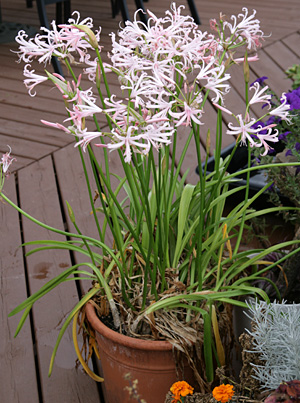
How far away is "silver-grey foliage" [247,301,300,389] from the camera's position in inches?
46.6

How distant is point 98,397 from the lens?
5.51 ft

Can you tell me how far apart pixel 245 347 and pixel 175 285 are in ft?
0.71

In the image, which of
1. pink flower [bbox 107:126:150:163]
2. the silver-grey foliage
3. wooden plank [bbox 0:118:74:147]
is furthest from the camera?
wooden plank [bbox 0:118:74:147]

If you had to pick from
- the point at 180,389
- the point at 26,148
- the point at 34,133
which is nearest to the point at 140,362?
the point at 180,389

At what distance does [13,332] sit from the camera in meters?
1.91

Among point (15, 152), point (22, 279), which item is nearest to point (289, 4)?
point (15, 152)

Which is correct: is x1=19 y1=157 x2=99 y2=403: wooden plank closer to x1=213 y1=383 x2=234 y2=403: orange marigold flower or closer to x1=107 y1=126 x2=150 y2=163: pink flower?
x1=213 y1=383 x2=234 y2=403: orange marigold flower

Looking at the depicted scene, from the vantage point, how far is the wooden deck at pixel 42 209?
175cm

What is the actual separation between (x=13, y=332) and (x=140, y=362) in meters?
0.64

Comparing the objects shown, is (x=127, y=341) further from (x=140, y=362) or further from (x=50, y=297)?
(x=50, y=297)

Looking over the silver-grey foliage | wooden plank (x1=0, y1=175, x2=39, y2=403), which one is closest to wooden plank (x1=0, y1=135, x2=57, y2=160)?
wooden plank (x1=0, y1=175, x2=39, y2=403)

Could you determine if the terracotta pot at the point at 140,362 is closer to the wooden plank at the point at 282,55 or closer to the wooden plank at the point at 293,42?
the wooden plank at the point at 282,55

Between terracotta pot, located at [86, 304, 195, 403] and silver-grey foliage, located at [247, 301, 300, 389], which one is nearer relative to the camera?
silver-grey foliage, located at [247, 301, 300, 389]

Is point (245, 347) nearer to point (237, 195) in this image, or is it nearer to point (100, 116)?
point (237, 195)
